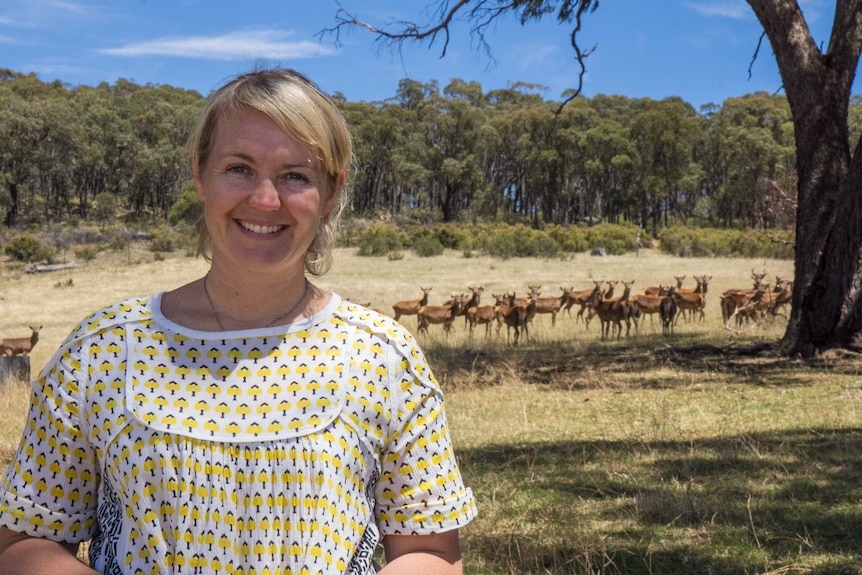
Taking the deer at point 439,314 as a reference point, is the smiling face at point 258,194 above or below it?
above

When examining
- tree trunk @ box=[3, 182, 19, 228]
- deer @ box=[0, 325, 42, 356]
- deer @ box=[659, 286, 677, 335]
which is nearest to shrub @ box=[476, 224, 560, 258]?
deer @ box=[659, 286, 677, 335]

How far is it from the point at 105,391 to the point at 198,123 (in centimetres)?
60

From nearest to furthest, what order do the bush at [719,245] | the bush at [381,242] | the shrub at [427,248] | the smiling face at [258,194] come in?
the smiling face at [258,194]
the bush at [719,245]
the bush at [381,242]
the shrub at [427,248]

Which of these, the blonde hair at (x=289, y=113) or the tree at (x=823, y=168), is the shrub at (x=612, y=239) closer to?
the tree at (x=823, y=168)

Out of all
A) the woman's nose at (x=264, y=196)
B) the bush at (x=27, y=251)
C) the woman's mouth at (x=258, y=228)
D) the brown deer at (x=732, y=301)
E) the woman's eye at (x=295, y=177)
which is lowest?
the bush at (x=27, y=251)

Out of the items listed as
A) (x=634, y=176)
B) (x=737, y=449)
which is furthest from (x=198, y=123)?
(x=634, y=176)

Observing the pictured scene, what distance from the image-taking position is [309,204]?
1.86m

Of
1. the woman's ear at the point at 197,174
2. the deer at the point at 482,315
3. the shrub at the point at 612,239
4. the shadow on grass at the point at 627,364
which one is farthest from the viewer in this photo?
the shrub at the point at 612,239

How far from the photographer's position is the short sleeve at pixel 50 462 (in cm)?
168

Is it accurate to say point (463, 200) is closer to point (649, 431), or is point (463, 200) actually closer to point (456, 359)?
point (456, 359)

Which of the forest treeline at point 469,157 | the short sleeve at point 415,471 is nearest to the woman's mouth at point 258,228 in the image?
the short sleeve at point 415,471

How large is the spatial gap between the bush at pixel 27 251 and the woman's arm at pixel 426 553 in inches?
1519

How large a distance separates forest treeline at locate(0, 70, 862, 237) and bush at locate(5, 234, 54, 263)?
17301 millimetres

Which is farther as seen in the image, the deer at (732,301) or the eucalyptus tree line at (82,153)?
the eucalyptus tree line at (82,153)
